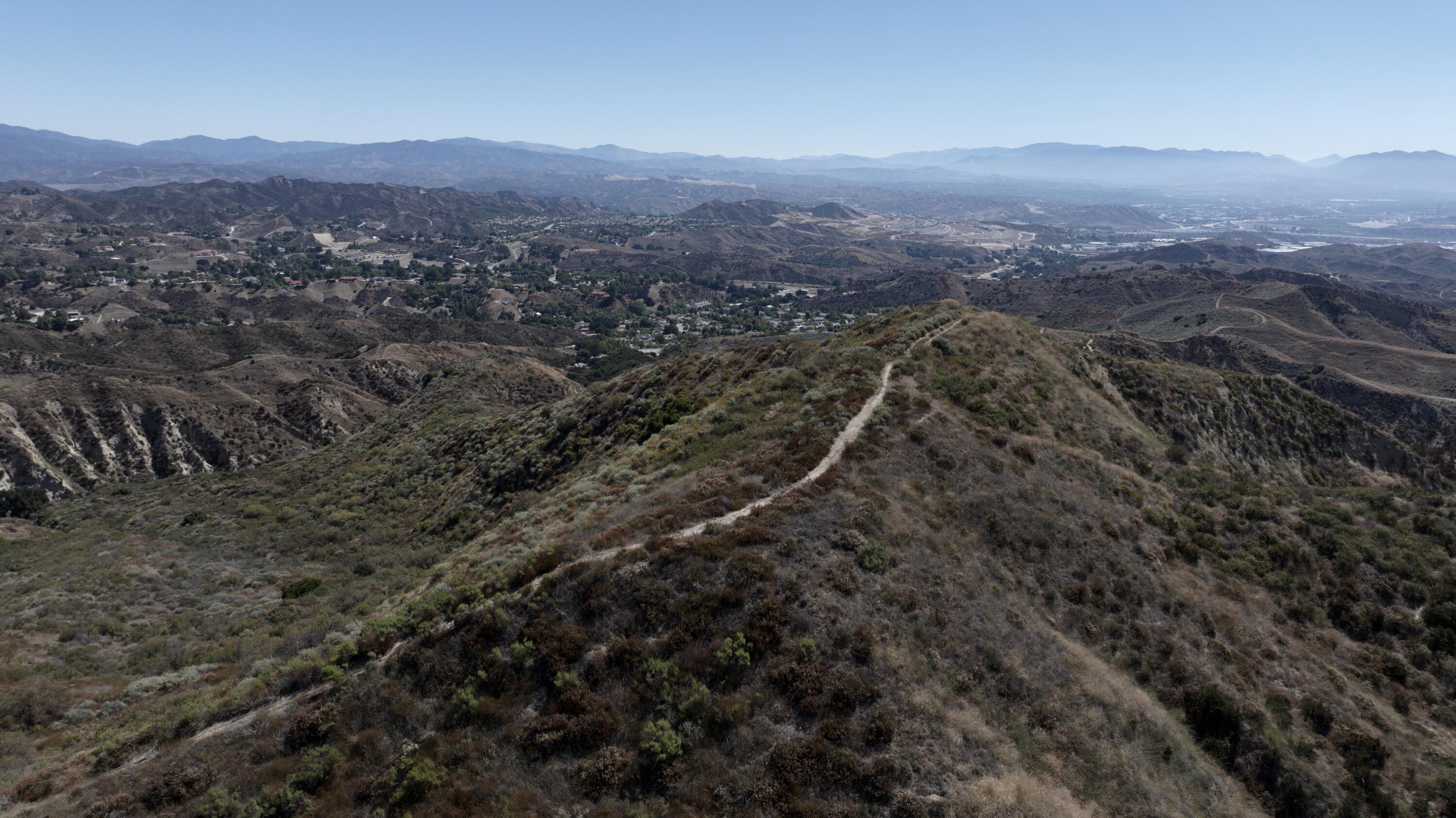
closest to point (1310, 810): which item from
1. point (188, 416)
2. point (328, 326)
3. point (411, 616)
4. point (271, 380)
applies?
point (411, 616)

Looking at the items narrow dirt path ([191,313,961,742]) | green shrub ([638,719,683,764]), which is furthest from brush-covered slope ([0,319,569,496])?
green shrub ([638,719,683,764])

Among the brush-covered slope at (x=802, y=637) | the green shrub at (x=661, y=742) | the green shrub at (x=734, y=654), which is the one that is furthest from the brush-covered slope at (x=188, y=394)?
the green shrub at (x=661, y=742)

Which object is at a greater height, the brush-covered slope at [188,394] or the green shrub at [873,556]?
the green shrub at [873,556]

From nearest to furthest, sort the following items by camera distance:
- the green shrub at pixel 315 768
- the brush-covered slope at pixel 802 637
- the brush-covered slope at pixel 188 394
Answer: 1. the green shrub at pixel 315 768
2. the brush-covered slope at pixel 802 637
3. the brush-covered slope at pixel 188 394

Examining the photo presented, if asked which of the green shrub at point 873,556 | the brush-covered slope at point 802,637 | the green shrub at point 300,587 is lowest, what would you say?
the green shrub at point 300,587

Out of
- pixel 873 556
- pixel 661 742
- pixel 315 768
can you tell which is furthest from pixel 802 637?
pixel 315 768

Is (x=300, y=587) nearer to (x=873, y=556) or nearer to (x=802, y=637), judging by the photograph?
(x=802, y=637)

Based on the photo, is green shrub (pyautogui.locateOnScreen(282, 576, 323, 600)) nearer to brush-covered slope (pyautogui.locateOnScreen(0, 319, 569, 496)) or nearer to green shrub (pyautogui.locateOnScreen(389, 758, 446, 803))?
green shrub (pyautogui.locateOnScreen(389, 758, 446, 803))

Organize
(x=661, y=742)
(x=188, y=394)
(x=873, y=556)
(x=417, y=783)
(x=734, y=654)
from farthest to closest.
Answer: (x=188, y=394) < (x=873, y=556) < (x=734, y=654) < (x=661, y=742) < (x=417, y=783)

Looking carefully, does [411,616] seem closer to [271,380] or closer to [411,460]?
[411,460]

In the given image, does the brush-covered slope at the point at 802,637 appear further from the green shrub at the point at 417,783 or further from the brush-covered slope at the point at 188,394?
the brush-covered slope at the point at 188,394
